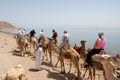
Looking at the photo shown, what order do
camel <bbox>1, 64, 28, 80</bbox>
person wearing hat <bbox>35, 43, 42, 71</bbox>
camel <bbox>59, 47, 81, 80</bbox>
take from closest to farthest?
camel <bbox>1, 64, 28, 80</bbox> < camel <bbox>59, 47, 81, 80</bbox> < person wearing hat <bbox>35, 43, 42, 71</bbox>

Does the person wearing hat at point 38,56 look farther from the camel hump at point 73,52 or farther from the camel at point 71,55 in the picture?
the camel hump at point 73,52

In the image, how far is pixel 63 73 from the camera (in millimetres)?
17922

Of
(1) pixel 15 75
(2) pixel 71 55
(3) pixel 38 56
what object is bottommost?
(3) pixel 38 56

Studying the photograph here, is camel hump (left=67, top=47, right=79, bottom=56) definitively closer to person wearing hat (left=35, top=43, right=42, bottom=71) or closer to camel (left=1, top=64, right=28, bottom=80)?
person wearing hat (left=35, top=43, right=42, bottom=71)

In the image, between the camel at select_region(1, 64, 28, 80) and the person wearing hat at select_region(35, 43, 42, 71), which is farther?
the person wearing hat at select_region(35, 43, 42, 71)


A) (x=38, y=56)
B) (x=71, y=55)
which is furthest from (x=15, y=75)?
(x=38, y=56)

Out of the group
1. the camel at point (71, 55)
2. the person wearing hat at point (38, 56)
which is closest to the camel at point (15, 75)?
the camel at point (71, 55)

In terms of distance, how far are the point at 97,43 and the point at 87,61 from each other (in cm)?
140

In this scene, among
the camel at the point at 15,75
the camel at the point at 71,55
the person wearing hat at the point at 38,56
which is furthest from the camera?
the person wearing hat at the point at 38,56

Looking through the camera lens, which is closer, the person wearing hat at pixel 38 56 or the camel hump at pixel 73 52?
the camel hump at pixel 73 52

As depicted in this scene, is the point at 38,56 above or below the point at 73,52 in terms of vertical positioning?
below

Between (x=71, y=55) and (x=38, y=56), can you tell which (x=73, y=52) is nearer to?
(x=71, y=55)

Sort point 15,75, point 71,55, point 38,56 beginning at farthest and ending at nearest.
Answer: point 38,56 < point 71,55 < point 15,75

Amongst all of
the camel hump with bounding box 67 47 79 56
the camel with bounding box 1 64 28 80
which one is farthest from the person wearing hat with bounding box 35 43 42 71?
the camel with bounding box 1 64 28 80
